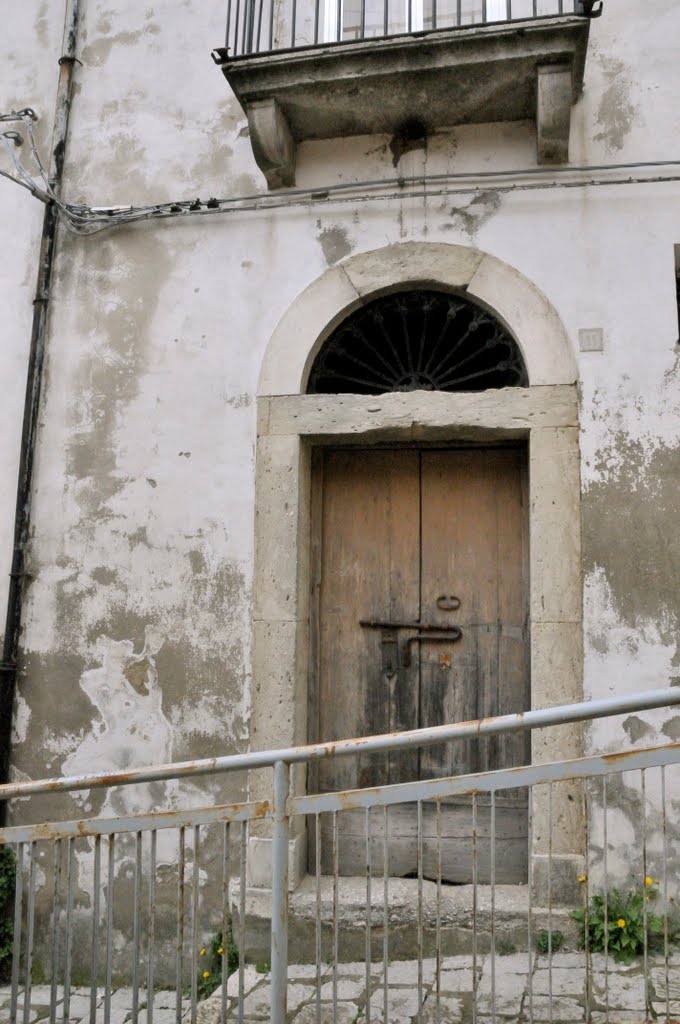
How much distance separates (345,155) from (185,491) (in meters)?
2.16

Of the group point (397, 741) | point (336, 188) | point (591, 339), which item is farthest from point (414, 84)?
point (397, 741)

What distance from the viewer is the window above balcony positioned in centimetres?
439

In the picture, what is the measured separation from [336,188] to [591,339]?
167 cm

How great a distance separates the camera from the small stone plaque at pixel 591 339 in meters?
4.45

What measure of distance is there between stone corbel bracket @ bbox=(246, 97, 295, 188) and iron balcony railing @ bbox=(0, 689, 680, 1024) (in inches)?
128

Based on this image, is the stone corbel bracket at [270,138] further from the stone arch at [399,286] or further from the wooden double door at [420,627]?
the wooden double door at [420,627]

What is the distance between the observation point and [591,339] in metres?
4.46

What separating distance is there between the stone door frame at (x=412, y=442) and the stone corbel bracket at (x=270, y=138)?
2.22ft

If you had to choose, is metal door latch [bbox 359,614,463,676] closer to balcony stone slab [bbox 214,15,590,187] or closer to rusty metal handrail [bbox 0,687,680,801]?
rusty metal handrail [bbox 0,687,680,801]

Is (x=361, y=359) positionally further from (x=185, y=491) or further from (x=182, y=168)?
(x=182, y=168)

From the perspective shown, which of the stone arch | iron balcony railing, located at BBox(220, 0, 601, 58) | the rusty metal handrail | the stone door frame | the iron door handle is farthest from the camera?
iron balcony railing, located at BBox(220, 0, 601, 58)

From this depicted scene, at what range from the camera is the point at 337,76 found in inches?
180

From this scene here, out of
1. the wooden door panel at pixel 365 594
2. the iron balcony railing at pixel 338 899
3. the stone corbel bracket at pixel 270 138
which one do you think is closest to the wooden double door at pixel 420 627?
the wooden door panel at pixel 365 594

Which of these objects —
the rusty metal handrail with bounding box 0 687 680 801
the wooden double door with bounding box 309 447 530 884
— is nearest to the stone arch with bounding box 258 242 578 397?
the wooden double door with bounding box 309 447 530 884
